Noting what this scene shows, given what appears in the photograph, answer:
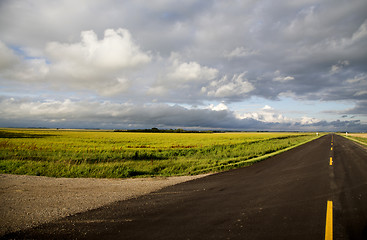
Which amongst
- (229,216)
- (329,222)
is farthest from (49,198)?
(329,222)

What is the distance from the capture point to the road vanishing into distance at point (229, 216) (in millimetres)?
4055

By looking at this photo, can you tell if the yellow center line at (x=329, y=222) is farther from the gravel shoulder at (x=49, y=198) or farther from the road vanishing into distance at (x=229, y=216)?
the gravel shoulder at (x=49, y=198)

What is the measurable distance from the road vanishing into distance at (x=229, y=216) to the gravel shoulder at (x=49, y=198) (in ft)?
1.51

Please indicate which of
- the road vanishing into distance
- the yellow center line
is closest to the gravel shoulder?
the road vanishing into distance

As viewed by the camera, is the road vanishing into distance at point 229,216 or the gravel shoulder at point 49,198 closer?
the road vanishing into distance at point 229,216

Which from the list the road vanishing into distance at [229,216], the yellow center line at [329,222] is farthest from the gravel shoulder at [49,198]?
the yellow center line at [329,222]

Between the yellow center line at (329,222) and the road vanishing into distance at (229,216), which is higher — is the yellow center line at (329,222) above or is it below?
above

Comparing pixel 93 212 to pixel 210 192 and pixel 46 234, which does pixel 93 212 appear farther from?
pixel 210 192

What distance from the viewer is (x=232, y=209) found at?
5.34m

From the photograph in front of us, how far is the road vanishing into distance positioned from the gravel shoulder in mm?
459

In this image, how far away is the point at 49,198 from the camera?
631 cm

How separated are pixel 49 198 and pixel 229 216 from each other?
549 centimetres

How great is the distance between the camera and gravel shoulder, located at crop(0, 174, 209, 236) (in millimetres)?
4809

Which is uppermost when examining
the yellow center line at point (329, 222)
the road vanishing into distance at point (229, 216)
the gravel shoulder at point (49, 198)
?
the yellow center line at point (329, 222)
